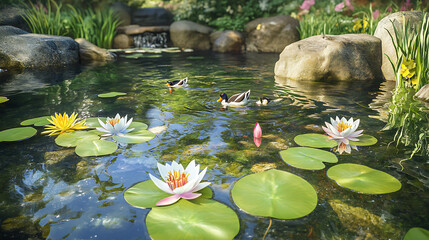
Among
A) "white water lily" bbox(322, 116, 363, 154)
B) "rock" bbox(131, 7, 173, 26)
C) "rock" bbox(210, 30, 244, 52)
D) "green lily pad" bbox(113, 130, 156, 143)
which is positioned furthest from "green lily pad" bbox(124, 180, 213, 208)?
"rock" bbox(131, 7, 173, 26)

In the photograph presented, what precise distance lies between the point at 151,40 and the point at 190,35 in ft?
5.69

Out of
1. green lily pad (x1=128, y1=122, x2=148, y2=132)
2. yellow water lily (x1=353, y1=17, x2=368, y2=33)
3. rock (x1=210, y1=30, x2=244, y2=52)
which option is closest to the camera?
green lily pad (x1=128, y1=122, x2=148, y2=132)

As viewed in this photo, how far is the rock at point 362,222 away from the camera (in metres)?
1.46

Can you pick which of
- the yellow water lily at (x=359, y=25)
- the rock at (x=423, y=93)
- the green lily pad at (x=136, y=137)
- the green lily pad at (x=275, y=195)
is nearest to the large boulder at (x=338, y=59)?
the rock at (x=423, y=93)

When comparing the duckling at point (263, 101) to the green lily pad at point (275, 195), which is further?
the duckling at point (263, 101)

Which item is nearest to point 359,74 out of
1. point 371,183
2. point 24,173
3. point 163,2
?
point 371,183

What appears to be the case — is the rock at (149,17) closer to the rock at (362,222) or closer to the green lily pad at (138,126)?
the green lily pad at (138,126)

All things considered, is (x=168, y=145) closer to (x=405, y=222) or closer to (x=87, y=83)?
(x=405, y=222)

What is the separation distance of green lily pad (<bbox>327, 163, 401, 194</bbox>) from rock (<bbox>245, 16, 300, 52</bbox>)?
9.94 metres

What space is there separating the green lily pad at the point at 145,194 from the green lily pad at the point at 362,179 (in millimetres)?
870

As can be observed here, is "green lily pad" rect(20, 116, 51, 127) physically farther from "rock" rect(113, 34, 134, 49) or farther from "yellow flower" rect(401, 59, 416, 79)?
"rock" rect(113, 34, 134, 49)

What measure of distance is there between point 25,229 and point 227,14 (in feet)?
45.0

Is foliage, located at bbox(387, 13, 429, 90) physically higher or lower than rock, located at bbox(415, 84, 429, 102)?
higher

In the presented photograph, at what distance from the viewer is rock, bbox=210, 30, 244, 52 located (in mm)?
11656
